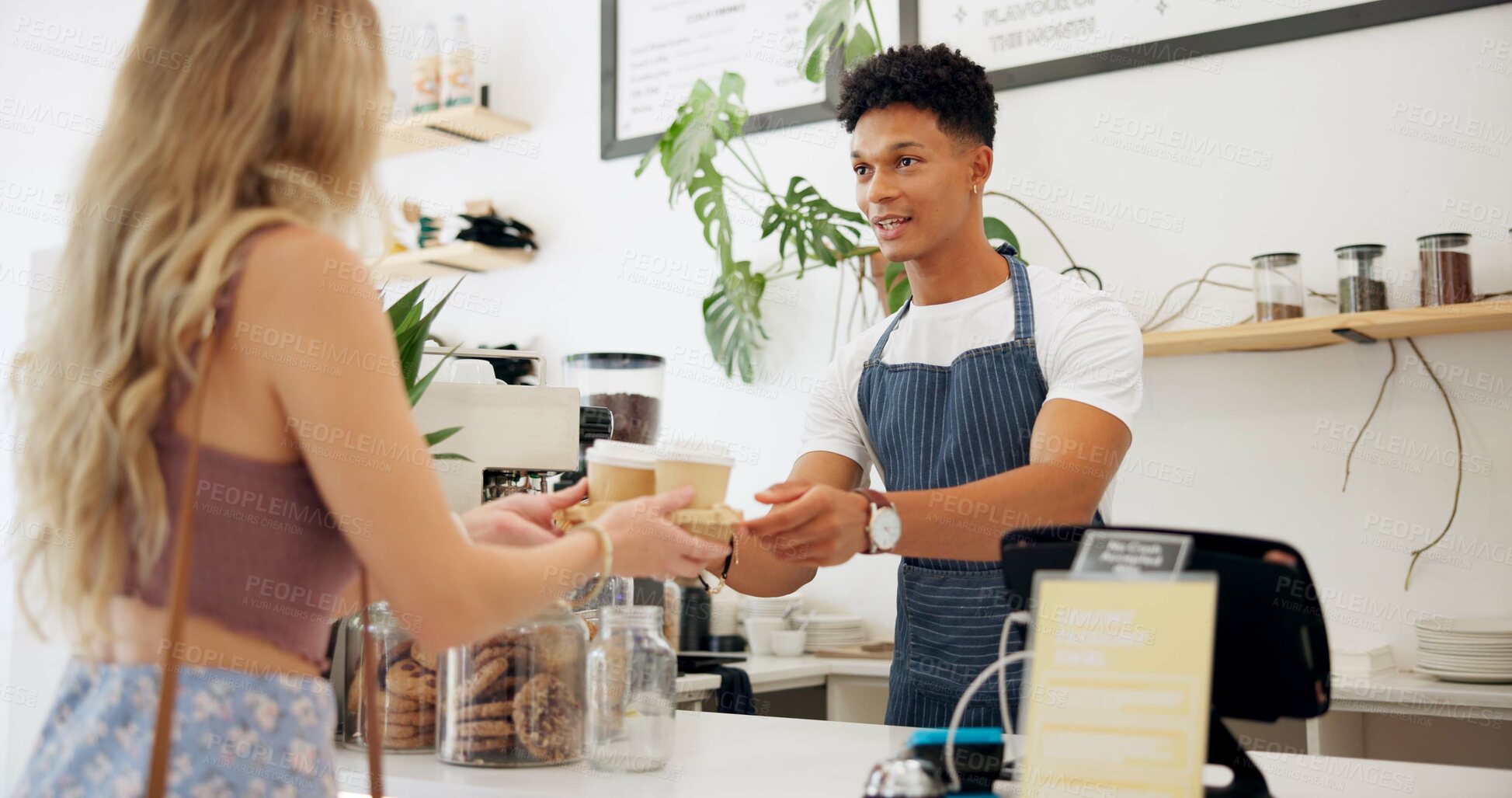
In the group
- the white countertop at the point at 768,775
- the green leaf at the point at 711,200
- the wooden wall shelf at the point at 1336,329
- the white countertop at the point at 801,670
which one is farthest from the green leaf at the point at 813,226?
the white countertop at the point at 768,775

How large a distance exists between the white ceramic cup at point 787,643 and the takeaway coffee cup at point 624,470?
2.23 metres

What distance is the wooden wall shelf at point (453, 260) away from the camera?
4492mm

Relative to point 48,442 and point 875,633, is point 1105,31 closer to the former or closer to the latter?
point 875,633

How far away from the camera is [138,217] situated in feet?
3.47

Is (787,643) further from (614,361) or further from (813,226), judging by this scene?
(813,226)

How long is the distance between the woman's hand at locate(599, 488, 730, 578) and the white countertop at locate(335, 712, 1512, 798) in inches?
10.6

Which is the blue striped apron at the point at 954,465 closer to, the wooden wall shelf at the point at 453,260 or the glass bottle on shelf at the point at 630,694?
the glass bottle on shelf at the point at 630,694

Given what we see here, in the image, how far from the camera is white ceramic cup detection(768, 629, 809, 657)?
365cm

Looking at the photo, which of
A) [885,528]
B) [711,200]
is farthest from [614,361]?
[885,528]

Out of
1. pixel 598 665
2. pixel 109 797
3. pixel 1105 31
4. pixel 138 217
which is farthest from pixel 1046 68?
pixel 109 797

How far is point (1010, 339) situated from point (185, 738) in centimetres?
156

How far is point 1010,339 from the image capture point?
2.20 metres

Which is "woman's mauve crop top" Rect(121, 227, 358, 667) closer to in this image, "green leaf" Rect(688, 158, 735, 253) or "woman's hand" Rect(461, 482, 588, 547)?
"woman's hand" Rect(461, 482, 588, 547)

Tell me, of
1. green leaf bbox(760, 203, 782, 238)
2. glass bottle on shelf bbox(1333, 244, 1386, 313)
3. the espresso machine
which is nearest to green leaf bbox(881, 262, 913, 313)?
green leaf bbox(760, 203, 782, 238)
